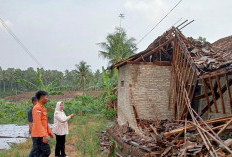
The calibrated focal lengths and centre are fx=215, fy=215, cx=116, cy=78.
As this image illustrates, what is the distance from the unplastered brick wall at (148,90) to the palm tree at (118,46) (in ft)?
46.7

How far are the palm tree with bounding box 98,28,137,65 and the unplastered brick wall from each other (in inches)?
560

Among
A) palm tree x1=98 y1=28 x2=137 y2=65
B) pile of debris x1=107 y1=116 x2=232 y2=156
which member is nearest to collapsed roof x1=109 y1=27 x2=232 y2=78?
pile of debris x1=107 y1=116 x2=232 y2=156

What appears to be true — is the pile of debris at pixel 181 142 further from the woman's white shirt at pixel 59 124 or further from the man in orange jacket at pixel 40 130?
the man in orange jacket at pixel 40 130

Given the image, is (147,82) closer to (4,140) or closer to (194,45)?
(194,45)

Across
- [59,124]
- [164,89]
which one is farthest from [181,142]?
[164,89]

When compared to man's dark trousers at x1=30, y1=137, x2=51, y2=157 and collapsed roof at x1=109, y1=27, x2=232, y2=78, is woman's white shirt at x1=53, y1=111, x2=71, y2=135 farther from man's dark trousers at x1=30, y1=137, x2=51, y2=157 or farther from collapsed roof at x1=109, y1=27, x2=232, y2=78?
collapsed roof at x1=109, y1=27, x2=232, y2=78

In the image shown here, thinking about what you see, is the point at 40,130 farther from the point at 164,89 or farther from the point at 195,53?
the point at 164,89

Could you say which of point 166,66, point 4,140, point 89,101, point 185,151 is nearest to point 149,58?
point 166,66

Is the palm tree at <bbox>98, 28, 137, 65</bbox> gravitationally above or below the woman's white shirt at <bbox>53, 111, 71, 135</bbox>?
above

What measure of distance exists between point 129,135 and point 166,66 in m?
3.28

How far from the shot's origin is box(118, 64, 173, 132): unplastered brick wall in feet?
29.0

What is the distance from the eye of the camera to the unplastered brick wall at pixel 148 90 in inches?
348

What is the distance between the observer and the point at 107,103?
1683 cm

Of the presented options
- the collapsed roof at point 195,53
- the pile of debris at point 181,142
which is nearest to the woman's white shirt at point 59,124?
the pile of debris at point 181,142
